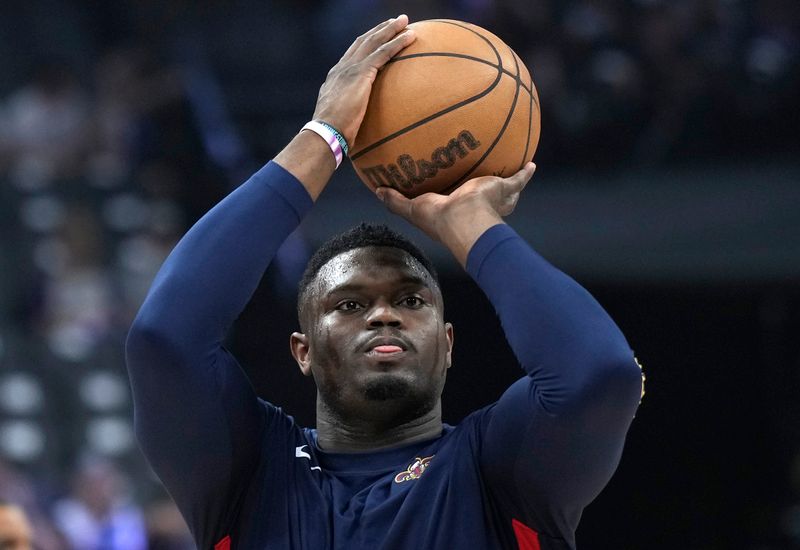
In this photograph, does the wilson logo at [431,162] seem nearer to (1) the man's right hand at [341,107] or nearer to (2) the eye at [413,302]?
(1) the man's right hand at [341,107]

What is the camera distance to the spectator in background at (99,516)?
668 cm

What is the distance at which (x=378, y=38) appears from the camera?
109 inches

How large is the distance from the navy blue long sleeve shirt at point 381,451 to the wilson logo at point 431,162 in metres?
0.22

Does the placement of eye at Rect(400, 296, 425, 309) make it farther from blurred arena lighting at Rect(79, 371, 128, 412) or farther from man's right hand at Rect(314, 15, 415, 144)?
blurred arena lighting at Rect(79, 371, 128, 412)

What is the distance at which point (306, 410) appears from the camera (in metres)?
6.35

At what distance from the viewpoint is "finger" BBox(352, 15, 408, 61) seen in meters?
2.77

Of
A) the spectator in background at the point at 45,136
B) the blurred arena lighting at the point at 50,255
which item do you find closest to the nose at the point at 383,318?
the blurred arena lighting at the point at 50,255

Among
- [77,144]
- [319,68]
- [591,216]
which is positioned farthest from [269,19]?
[591,216]

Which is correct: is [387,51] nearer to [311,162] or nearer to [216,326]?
[311,162]

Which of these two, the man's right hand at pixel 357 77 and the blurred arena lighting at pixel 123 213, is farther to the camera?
the blurred arena lighting at pixel 123 213

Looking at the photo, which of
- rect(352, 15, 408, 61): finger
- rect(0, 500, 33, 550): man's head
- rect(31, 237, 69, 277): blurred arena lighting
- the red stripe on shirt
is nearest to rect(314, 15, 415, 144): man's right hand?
rect(352, 15, 408, 61): finger

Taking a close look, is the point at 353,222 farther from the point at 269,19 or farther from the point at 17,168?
the point at 17,168

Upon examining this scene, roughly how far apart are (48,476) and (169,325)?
491cm

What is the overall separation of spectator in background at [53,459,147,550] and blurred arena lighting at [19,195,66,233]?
179 centimetres
